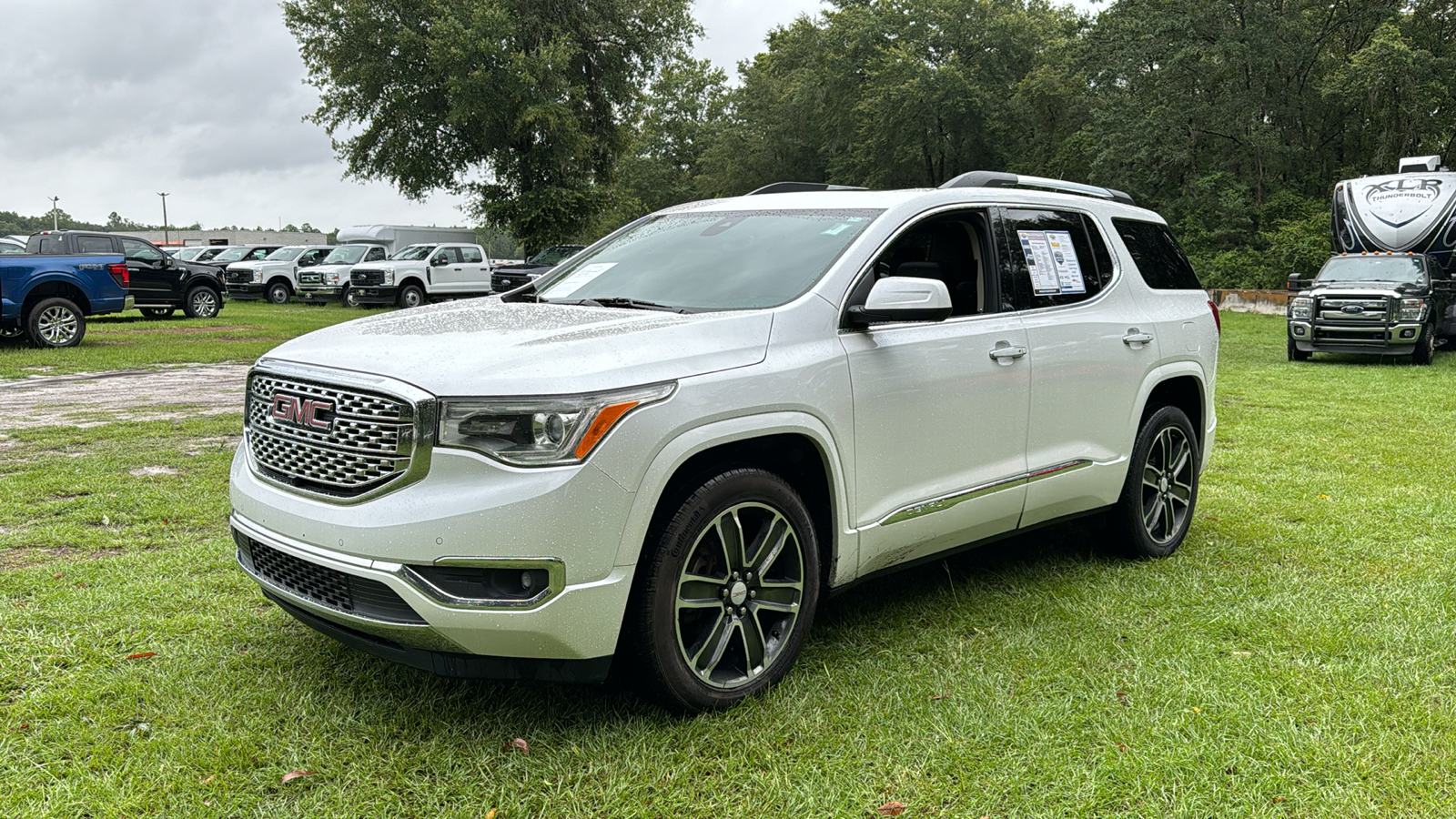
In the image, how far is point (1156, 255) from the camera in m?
5.53

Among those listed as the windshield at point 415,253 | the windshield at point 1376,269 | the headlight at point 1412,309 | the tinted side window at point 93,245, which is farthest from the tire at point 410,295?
the headlight at point 1412,309

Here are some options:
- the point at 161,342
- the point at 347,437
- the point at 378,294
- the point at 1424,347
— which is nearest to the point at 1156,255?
the point at 347,437

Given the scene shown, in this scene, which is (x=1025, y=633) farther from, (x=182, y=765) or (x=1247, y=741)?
(x=182, y=765)

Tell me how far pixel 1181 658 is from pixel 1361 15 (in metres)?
36.0

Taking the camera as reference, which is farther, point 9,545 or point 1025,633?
point 9,545

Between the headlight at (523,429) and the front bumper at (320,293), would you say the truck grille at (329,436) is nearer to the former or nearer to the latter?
the headlight at (523,429)

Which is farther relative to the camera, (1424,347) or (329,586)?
(1424,347)

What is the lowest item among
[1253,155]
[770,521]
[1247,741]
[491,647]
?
[1247,741]

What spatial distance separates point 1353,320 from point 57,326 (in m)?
18.7

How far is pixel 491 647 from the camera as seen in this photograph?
306 centimetres

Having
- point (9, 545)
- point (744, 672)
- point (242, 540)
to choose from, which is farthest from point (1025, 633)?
point (9, 545)

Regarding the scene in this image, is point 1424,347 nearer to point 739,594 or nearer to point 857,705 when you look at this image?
point 857,705

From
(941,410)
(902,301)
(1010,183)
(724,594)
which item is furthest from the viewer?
(1010,183)

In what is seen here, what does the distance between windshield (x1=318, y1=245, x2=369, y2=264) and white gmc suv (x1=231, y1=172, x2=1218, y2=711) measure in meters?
28.1
